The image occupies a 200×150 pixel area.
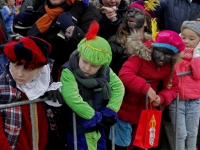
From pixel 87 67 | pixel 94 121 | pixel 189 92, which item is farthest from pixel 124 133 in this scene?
pixel 87 67

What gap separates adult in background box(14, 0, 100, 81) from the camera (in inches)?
107

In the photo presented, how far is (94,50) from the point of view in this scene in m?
2.36

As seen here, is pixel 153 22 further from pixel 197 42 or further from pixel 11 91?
pixel 11 91

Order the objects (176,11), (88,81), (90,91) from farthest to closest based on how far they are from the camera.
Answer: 1. (176,11)
2. (90,91)
3. (88,81)

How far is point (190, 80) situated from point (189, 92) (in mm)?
125

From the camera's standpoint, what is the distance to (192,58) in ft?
10.8

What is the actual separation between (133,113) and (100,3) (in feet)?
4.17

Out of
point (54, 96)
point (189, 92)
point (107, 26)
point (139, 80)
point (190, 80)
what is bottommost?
point (189, 92)

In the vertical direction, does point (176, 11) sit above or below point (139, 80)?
above

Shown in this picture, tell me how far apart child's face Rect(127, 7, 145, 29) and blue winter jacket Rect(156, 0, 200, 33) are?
827 mm

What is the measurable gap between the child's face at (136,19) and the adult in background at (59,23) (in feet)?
1.33

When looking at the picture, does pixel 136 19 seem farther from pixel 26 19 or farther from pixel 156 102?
pixel 26 19

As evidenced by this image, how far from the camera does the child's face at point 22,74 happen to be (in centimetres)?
222

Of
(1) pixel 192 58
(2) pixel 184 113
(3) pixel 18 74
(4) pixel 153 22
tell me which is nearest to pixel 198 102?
(2) pixel 184 113
